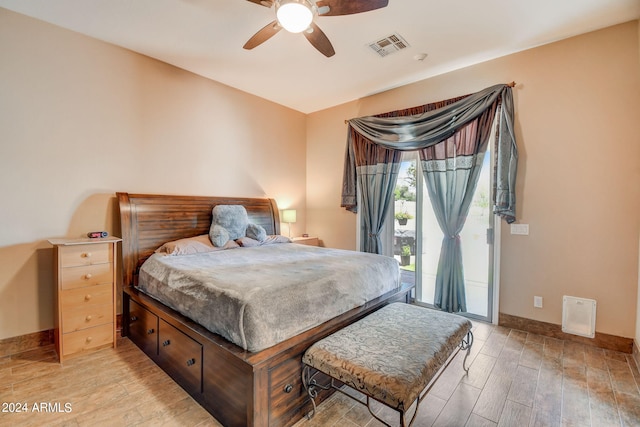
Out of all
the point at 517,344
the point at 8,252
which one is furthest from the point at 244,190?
the point at 517,344

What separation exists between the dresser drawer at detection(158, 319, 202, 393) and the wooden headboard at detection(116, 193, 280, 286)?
39.5 inches

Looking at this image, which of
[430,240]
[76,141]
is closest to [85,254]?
[76,141]

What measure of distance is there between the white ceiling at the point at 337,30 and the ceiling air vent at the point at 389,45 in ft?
0.22

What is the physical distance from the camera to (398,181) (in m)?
4.14

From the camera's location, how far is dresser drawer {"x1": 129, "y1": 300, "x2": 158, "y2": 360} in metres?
2.43

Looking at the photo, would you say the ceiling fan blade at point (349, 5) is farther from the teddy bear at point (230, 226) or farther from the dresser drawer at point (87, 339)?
the dresser drawer at point (87, 339)

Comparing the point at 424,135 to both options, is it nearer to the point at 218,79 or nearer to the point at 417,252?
the point at 417,252

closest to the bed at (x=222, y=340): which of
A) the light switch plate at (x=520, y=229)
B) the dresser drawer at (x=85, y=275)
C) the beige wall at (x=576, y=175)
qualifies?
the dresser drawer at (x=85, y=275)

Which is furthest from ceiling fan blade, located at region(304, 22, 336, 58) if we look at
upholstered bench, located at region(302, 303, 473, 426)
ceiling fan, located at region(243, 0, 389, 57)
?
upholstered bench, located at region(302, 303, 473, 426)

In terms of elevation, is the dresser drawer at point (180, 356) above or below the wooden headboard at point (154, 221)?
below

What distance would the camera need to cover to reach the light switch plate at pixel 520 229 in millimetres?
3082

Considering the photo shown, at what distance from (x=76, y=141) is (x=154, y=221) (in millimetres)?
1040

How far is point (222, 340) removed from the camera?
177cm

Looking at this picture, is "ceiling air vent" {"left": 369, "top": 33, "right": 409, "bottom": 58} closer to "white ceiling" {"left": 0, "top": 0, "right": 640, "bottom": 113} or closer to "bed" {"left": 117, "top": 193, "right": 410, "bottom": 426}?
"white ceiling" {"left": 0, "top": 0, "right": 640, "bottom": 113}
